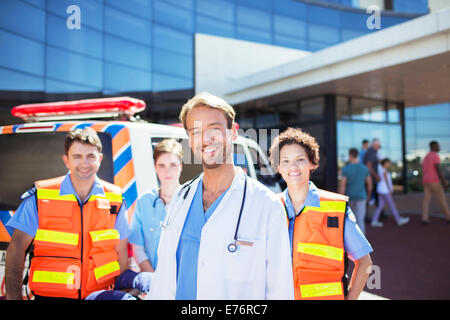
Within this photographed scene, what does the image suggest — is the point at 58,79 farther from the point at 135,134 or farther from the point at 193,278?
the point at 193,278

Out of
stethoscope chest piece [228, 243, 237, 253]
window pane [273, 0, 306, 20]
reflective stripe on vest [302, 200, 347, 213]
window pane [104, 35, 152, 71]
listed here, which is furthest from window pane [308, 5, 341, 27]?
stethoscope chest piece [228, 243, 237, 253]

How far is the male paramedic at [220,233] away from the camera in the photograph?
130 centimetres

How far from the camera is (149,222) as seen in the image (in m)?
2.29

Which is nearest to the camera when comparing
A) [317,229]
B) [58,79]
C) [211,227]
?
[211,227]

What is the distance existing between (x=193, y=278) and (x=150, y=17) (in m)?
11.6

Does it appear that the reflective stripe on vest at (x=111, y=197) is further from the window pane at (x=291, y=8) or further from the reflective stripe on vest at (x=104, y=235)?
the window pane at (x=291, y=8)

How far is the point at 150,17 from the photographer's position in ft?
36.6

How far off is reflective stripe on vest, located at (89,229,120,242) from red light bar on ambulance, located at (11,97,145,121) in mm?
974

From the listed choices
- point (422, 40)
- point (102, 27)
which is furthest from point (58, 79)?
point (422, 40)

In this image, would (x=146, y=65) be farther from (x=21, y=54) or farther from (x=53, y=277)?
(x=53, y=277)

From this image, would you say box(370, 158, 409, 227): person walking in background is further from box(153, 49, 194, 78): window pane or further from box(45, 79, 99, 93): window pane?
box(45, 79, 99, 93): window pane

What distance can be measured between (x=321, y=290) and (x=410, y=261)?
367 cm

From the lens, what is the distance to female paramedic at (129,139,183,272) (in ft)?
7.47
